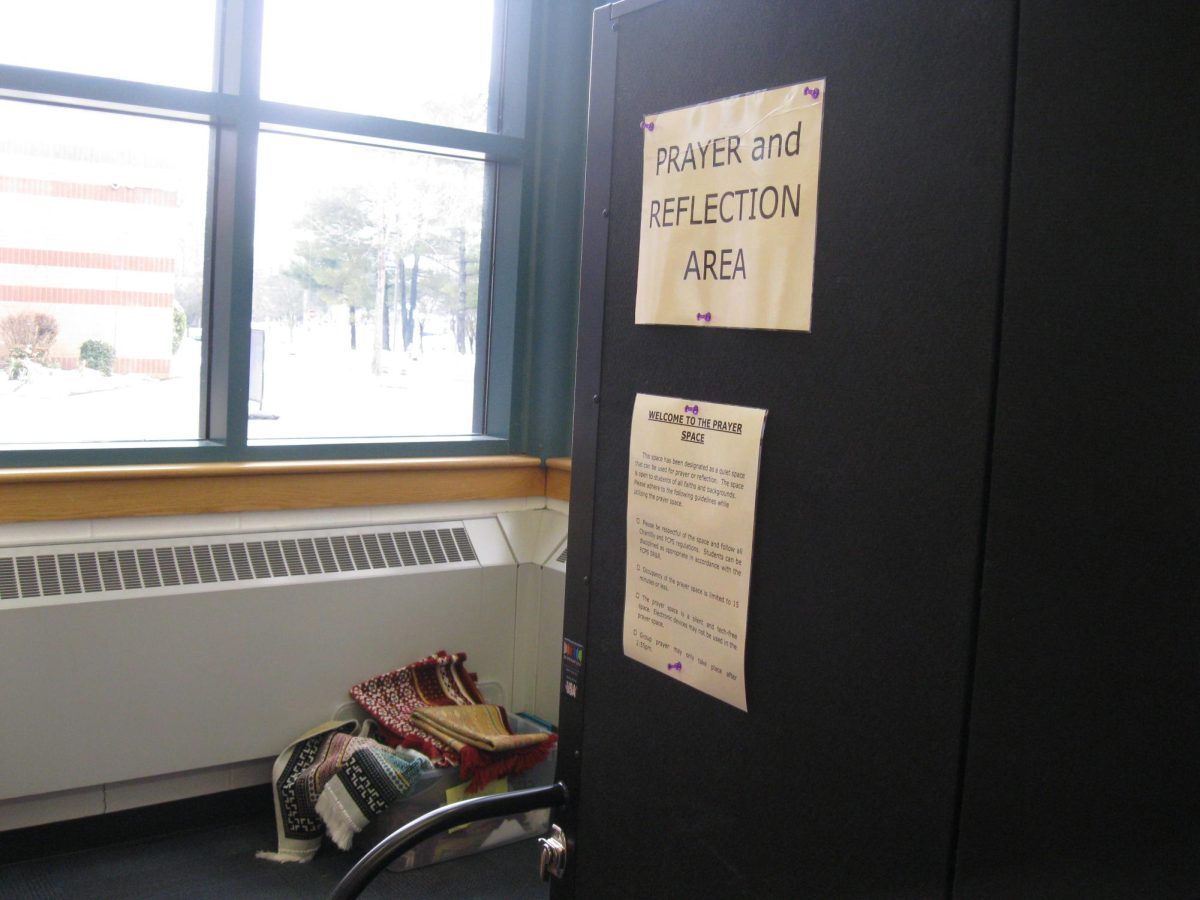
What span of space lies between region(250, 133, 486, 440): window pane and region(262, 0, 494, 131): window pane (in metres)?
A: 0.14

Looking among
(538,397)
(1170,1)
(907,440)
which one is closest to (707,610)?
(907,440)

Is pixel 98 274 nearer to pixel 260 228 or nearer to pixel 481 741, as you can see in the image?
pixel 260 228

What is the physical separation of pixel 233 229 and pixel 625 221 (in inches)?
84.0

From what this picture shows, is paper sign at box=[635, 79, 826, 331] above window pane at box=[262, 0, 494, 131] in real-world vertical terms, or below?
below

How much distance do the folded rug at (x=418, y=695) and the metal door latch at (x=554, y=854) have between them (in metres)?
1.63

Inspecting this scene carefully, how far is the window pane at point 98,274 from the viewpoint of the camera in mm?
2756

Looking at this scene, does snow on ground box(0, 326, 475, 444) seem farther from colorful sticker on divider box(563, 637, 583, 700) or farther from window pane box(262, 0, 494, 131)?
colorful sticker on divider box(563, 637, 583, 700)

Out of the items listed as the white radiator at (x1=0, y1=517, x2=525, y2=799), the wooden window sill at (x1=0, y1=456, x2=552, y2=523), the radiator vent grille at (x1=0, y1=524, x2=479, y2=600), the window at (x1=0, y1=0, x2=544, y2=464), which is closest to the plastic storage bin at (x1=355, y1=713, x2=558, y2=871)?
the white radiator at (x1=0, y1=517, x2=525, y2=799)

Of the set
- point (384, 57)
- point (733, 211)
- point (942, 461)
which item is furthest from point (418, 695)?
point (942, 461)

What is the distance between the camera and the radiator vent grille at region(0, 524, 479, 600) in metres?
2.61

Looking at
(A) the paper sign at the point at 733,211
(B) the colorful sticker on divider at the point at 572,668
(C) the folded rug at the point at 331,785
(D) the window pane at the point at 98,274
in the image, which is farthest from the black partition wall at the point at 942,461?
(D) the window pane at the point at 98,274

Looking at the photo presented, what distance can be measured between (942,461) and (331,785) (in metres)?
2.20

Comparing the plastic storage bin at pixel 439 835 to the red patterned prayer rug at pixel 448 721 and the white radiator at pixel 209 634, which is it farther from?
the white radiator at pixel 209 634

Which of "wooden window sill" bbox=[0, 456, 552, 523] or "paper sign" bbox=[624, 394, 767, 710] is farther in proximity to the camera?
"wooden window sill" bbox=[0, 456, 552, 523]
